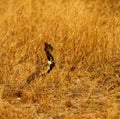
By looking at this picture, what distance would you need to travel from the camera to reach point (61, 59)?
194 inches

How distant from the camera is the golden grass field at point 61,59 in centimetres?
387

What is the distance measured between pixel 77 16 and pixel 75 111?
7.40ft

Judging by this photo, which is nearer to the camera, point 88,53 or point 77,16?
point 88,53

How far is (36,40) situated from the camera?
536 centimetres

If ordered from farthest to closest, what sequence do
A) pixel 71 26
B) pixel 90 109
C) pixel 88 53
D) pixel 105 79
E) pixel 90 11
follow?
pixel 90 11 < pixel 71 26 < pixel 88 53 < pixel 105 79 < pixel 90 109

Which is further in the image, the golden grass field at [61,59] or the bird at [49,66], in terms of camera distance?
the bird at [49,66]

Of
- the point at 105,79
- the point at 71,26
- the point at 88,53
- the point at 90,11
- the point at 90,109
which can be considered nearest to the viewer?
the point at 90,109

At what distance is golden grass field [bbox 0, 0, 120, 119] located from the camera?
3.87 meters

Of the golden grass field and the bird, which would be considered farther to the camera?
the bird

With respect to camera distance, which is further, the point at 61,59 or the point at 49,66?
the point at 61,59

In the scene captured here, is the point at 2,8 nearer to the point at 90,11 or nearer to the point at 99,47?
the point at 90,11

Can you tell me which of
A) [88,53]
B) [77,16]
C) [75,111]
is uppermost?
[77,16]

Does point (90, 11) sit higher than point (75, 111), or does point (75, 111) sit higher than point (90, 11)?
point (90, 11)

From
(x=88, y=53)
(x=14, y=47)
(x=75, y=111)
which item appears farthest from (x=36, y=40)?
(x=75, y=111)
